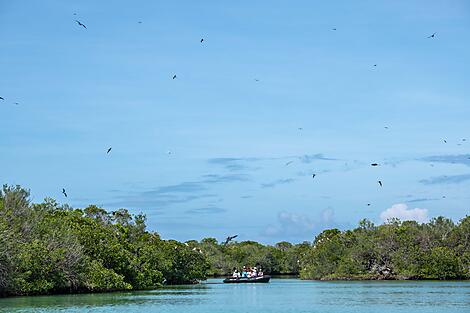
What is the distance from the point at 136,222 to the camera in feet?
265

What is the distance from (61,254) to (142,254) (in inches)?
763

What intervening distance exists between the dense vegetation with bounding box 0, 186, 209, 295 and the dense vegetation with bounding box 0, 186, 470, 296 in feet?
0.23

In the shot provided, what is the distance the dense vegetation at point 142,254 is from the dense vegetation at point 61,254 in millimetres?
70

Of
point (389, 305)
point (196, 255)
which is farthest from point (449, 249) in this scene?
point (389, 305)

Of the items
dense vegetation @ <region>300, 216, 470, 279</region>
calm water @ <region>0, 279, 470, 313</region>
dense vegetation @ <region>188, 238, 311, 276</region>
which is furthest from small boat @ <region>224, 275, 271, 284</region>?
calm water @ <region>0, 279, 470, 313</region>

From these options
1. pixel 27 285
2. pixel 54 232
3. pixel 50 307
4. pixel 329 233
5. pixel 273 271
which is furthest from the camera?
pixel 273 271

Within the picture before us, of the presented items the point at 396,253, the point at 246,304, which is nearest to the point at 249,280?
the point at 396,253

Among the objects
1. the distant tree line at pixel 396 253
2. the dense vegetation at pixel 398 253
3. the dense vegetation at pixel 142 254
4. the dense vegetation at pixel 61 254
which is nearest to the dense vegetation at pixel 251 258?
the dense vegetation at pixel 142 254

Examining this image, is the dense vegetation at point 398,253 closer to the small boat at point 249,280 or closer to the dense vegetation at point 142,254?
the dense vegetation at point 142,254

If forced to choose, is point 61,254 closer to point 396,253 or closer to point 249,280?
point 249,280

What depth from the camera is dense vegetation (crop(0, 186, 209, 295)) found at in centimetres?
4619

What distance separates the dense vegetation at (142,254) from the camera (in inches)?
1916

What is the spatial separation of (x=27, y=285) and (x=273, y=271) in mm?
86740

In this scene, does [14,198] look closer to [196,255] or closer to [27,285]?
[27,285]
